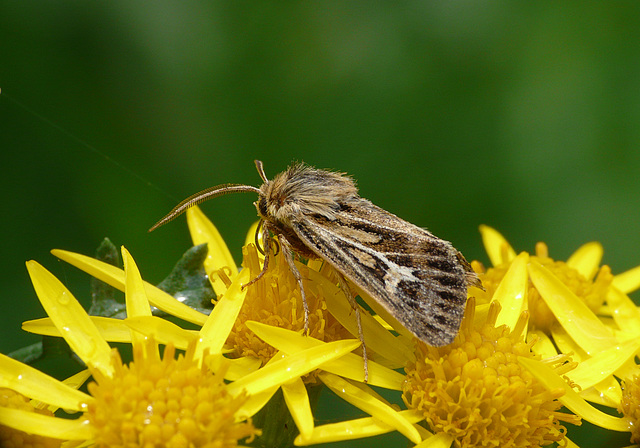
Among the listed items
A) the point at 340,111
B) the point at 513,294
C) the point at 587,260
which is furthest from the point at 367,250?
the point at 340,111

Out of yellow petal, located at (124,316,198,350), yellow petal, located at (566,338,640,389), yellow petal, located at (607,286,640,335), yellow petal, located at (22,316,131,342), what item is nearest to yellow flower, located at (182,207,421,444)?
yellow petal, located at (124,316,198,350)

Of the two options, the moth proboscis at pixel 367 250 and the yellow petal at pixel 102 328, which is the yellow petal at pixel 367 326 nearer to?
the moth proboscis at pixel 367 250

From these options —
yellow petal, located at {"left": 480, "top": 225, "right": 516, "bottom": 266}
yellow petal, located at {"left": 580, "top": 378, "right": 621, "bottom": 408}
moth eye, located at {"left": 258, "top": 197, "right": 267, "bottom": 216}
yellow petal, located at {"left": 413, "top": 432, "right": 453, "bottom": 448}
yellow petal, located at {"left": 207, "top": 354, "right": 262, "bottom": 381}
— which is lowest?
yellow petal, located at {"left": 413, "top": 432, "right": 453, "bottom": 448}

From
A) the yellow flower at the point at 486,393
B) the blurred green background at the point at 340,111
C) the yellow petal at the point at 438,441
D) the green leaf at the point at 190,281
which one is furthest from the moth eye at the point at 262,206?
the blurred green background at the point at 340,111

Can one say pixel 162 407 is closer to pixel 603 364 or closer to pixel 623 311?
pixel 603 364

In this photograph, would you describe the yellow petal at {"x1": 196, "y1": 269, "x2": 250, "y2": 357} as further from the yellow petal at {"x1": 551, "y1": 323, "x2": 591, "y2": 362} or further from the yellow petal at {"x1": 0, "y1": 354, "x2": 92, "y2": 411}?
the yellow petal at {"x1": 551, "y1": 323, "x2": 591, "y2": 362}

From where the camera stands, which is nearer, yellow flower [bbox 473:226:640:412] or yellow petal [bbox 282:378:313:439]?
yellow petal [bbox 282:378:313:439]
